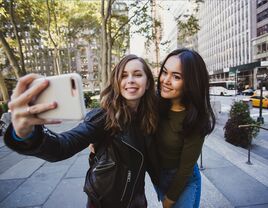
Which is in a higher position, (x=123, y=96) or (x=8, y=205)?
(x=123, y=96)

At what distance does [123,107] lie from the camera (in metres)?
1.57

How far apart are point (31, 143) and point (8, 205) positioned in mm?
3219

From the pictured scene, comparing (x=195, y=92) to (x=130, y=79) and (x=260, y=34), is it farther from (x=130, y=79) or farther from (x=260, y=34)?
(x=260, y=34)

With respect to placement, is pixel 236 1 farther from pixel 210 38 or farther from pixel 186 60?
pixel 186 60

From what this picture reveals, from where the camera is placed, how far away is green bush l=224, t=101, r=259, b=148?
6.74 meters

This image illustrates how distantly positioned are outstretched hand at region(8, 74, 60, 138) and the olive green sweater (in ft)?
3.58

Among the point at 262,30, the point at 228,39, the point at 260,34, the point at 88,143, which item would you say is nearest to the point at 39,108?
the point at 88,143

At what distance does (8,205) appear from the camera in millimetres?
3490

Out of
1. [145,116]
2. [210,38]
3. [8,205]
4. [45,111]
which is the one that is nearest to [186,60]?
[145,116]

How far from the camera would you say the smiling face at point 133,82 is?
5.22ft

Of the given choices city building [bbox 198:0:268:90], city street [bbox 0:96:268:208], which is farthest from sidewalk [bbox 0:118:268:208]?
city building [bbox 198:0:268:90]

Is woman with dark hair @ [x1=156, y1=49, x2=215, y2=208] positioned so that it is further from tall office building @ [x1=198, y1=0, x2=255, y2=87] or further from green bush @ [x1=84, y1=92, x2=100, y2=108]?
tall office building @ [x1=198, y1=0, x2=255, y2=87]

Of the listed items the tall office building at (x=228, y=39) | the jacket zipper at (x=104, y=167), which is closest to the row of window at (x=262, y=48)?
the tall office building at (x=228, y=39)

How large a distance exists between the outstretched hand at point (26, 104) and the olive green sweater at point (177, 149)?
42.9 inches
